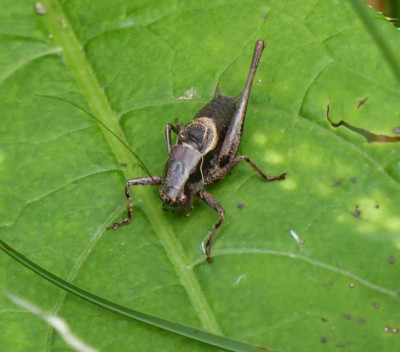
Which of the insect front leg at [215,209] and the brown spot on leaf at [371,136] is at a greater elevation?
the brown spot on leaf at [371,136]

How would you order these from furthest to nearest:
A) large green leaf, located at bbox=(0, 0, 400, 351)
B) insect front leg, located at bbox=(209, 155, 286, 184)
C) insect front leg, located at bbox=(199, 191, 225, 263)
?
1. insect front leg, located at bbox=(209, 155, 286, 184)
2. insect front leg, located at bbox=(199, 191, 225, 263)
3. large green leaf, located at bbox=(0, 0, 400, 351)

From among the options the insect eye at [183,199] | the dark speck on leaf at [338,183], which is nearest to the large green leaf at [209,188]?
the dark speck on leaf at [338,183]

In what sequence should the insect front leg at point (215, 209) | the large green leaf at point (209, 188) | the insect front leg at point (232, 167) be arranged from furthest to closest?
the insect front leg at point (232, 167), the insect front leg at point (215, 209), the large green leaf at point (209, 188)

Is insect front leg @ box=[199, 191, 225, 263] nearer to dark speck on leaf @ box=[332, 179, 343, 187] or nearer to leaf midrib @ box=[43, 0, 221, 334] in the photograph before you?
leaf midrib @ box=[43, 0, 221, 334]

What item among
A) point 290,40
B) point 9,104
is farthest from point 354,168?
point 9,104

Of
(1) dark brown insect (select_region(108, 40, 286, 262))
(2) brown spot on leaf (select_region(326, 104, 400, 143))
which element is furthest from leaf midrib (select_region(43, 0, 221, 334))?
(2) brown spot on leaf (select_region(326, 104, 400, 143))

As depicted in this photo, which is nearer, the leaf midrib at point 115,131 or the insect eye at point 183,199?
the leaf midrib at point 115,131

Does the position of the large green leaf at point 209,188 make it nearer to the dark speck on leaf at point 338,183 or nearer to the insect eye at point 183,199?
the dark speck on leaf at point 338,183

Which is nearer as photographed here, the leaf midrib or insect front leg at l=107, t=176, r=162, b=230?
the leaf midrib
